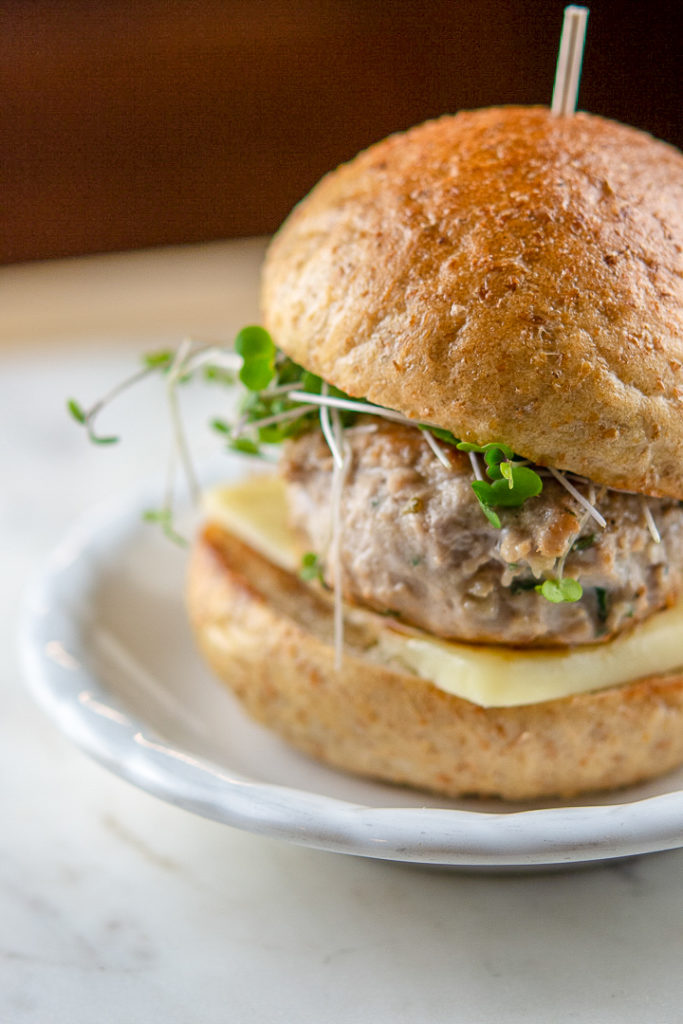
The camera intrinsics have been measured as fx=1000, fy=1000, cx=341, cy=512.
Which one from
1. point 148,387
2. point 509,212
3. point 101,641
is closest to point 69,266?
point 148,387

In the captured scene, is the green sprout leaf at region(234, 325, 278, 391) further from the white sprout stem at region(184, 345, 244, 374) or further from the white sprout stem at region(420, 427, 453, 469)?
the white sprout stem at region(420, 427, 453, 469)

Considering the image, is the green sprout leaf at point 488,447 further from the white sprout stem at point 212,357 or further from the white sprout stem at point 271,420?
the white sprout stem at point 212,357

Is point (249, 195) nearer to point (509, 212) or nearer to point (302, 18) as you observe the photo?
point (302, 18)

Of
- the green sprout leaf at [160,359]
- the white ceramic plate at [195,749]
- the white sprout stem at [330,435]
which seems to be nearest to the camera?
the white ceramic plate at [195,749]

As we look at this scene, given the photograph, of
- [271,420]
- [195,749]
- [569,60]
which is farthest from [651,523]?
[195,749]

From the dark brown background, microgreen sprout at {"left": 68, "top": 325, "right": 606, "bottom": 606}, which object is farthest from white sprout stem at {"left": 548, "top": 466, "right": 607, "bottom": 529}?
the dark brown background

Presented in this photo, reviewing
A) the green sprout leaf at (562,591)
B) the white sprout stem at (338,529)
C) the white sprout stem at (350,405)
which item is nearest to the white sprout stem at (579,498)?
the green sprout leaf at (562,591)

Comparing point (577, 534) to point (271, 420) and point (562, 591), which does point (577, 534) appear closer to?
point (562, 591)
